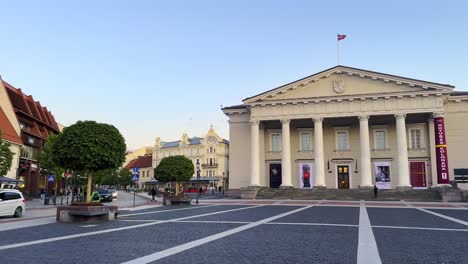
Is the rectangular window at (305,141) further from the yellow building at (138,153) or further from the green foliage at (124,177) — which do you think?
the yellow building at (138,153)

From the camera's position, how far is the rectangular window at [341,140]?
44.3 m

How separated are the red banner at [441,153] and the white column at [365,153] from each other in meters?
6.57

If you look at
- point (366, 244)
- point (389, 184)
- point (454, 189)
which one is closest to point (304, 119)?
point (389, 184)

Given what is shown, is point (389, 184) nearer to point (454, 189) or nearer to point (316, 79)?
point (454, 189)

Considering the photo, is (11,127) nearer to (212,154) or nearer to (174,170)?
(174,170)

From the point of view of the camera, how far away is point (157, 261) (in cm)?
749

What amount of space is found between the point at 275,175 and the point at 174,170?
19.0 m

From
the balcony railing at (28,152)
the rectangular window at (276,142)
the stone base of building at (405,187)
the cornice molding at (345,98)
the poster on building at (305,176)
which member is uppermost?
the cornice molding at (345,98)

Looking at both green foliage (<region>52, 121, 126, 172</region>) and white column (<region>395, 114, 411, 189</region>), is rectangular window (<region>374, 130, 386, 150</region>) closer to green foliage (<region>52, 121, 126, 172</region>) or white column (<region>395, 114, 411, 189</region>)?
white column (<region>395, 114, 411, 189</region>)

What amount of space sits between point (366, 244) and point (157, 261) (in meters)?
5.54

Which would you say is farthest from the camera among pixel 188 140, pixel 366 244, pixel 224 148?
pixel 188 140

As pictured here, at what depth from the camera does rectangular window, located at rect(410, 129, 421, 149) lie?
41.8 meters

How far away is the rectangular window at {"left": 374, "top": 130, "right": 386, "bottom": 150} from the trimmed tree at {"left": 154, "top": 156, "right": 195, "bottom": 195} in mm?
24106

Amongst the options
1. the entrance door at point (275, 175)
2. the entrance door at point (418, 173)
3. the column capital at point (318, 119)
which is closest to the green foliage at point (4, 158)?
the entrance door at point (275, 175)
